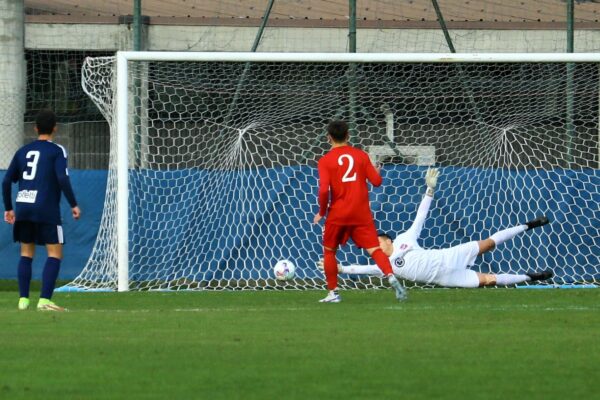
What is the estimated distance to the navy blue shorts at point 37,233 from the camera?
12.3m

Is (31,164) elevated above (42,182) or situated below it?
above

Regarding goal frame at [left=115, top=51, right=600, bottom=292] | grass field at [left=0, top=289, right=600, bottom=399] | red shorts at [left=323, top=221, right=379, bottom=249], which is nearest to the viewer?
grass field at [left=0, top=289, right=600, bottom=399]

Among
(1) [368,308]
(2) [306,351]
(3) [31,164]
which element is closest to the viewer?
(2) [306,351]

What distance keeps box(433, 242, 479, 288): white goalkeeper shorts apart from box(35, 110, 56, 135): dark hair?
6035mm

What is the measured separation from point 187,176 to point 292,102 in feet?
5.70

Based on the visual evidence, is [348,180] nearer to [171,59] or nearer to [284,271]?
[284,271]

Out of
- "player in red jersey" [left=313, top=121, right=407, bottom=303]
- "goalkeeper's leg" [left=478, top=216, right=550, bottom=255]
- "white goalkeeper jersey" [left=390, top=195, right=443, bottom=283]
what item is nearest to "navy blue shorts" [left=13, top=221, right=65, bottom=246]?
"player in red jersey" [left=313, top=121, right=407, bottom=303]

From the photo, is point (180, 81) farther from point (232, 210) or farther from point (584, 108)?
point (584, 108)

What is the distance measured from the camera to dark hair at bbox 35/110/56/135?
12359mm

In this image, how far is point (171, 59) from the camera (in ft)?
55.0

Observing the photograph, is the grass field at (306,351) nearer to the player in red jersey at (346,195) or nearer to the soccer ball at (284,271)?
the player in red jersey at (346,195)

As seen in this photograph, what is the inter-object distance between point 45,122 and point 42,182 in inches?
21.3

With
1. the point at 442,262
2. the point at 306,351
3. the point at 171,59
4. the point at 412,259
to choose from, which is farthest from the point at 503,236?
the point at 306,351

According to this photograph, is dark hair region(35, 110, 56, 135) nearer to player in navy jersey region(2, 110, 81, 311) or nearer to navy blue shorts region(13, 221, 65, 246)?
player in navy jersey region(2, 110, 81, 311)
